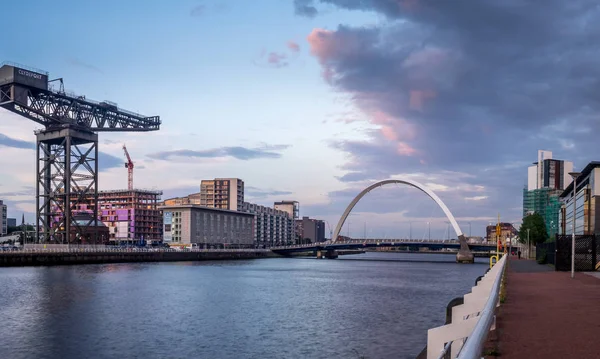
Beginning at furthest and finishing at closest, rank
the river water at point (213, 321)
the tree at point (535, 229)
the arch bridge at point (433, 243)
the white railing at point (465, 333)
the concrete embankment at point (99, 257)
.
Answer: the arch bridge at point (433, 243) < the tree at point (535, 229) < the concrete embankment at point (99, 257) < the river water at point (213, 321) < the white railing at point (465, 333)

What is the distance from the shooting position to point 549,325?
1653 cm

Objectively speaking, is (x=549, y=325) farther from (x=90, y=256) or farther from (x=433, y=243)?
(x=433, y=243)

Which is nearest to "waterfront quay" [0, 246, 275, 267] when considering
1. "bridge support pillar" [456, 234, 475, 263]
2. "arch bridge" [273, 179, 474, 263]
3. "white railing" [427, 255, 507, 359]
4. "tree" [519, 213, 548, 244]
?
"arch bridge" [273, 179, 474, 263]

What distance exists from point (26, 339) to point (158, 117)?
105913 mm

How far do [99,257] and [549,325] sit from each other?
12630 cm

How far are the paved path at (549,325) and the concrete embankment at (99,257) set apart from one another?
353 feet

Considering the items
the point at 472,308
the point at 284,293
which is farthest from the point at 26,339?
the point at 284,293

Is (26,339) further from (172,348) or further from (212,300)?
(212,300)

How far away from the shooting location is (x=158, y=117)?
440 ft

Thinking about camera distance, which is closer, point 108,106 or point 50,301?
point 50,301

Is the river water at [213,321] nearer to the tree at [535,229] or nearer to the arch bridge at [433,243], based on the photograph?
the tree at [535,229]

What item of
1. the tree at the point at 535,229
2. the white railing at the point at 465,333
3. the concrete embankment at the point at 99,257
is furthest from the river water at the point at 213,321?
the tree at the point at 535,229

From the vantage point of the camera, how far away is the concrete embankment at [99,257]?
371 feet

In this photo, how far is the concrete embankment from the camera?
11312 centimetres
